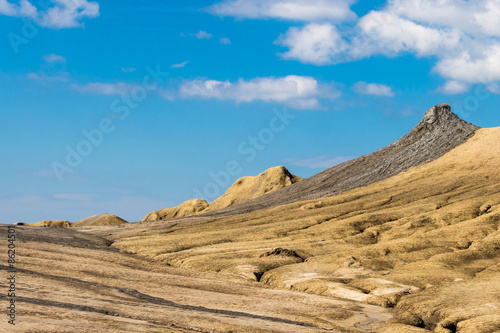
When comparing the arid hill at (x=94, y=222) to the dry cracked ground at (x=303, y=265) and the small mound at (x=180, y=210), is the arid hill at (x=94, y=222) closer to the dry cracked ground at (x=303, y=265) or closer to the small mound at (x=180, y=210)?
the small mound at (x=180, y=210)

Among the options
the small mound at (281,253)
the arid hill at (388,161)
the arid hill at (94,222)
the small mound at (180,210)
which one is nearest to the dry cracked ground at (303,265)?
the small mound at (281,253)

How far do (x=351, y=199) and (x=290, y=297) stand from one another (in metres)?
48.5

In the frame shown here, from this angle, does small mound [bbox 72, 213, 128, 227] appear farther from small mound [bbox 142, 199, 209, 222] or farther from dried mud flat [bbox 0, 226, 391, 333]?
dried mud flat [bbox 0, 226, 391, 333]

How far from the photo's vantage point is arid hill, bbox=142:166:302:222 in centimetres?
15188

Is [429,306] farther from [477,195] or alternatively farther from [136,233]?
[136,233]

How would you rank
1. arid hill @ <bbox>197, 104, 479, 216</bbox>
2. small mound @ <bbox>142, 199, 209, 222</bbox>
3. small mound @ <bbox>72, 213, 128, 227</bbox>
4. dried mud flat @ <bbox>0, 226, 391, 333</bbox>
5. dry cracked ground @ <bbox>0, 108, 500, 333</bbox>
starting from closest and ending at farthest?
dried mud flat @ <bbox>0, 226, 391, 333</bbox> < dry cracked ground @ <bbox>0, 108, 500, 333</bbox> < arid hill @ <bbox>197, 104, 479, 216</bbox> < small mound @ <bbox>72, 213, 128, 227</bbox> < small mound @ <bbox>142, 199, 209, 222</bbox>

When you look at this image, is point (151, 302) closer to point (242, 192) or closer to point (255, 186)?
point (242, 192)

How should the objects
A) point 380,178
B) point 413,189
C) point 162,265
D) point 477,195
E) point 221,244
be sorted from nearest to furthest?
point 162,265 < point 221,244 < point 477,195 < point 413,189 < point 380,178

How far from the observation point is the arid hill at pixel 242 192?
151875 millimetres

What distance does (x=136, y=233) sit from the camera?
3656 inches

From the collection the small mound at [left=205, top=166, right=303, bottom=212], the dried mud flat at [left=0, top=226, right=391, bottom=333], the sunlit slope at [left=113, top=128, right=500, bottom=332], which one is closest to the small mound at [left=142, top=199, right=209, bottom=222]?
the small mound at [left=205, top=166, right=303, bottom=212]

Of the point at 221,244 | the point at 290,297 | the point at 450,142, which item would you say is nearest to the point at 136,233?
the point at 221,244

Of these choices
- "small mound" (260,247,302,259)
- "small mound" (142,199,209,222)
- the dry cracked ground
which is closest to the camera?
the dry cracked ground

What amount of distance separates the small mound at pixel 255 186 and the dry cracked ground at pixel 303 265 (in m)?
51.1
